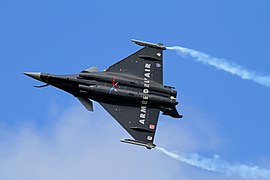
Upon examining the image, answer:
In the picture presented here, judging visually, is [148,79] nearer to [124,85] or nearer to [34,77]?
[124,85]

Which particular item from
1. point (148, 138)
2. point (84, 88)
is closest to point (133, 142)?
point (148, 138)

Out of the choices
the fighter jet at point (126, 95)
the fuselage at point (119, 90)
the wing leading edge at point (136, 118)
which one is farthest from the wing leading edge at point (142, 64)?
the wing leading edge at point (136, 118)

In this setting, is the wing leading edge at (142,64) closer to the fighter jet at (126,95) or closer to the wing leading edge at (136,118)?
the fighter jet at (126,95)

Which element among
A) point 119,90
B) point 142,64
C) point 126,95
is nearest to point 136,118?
point 126,95

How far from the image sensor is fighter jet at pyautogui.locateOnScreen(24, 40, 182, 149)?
89562mm

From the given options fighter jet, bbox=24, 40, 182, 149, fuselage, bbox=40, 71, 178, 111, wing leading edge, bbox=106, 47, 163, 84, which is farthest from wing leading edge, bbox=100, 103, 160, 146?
wing leading edge, bbox=106, 47, 163, 84

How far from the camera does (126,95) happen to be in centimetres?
8956

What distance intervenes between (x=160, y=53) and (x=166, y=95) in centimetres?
696

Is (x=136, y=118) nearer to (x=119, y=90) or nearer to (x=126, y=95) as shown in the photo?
(x=126, y=95)

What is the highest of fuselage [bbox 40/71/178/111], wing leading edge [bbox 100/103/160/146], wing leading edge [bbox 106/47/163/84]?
wing leading edge [bbox 106/47/163/84]

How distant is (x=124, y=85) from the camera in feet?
295

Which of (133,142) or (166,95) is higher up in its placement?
(166,95)

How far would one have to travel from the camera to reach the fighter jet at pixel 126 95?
294 ft

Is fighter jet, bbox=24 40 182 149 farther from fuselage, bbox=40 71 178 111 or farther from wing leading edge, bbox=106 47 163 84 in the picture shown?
wing leading edge, bbox=106 47 163 84
